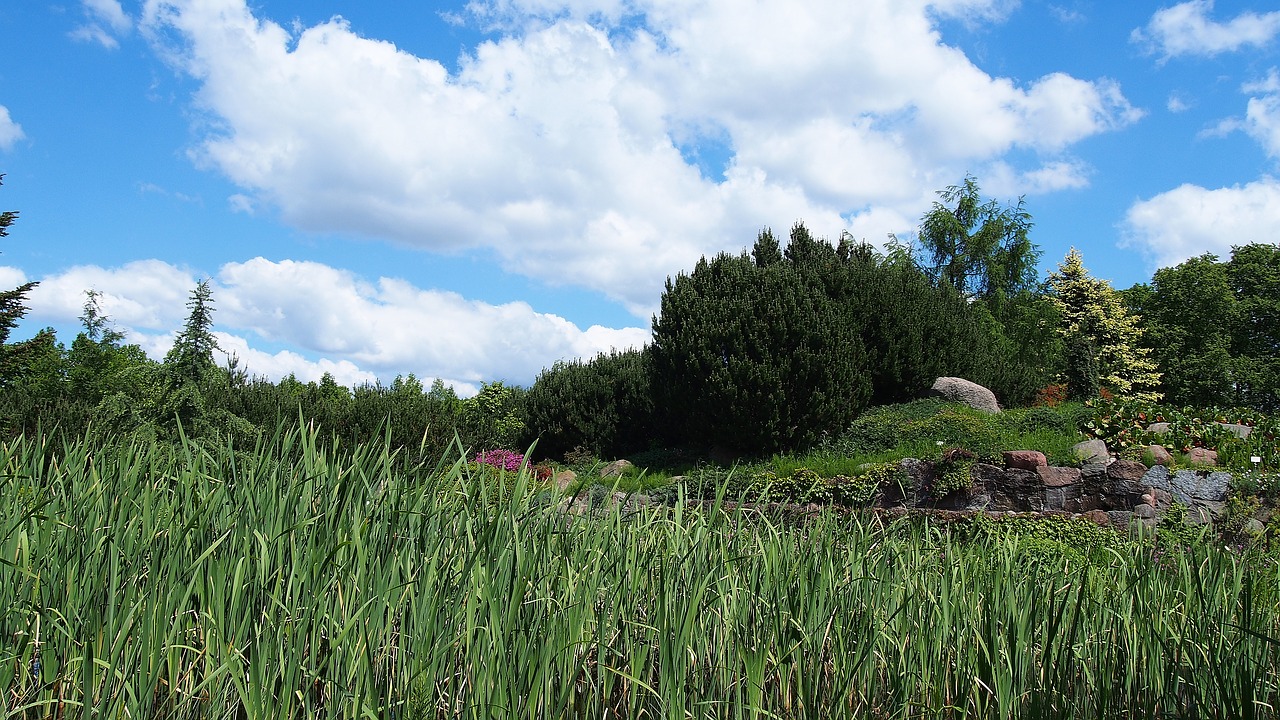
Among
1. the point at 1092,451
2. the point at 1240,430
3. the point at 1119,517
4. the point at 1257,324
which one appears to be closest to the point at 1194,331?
the point at 1257,324

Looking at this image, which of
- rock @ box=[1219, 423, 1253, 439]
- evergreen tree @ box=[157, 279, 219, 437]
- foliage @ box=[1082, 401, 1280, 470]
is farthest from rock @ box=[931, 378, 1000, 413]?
evergreen tree @ box=[157, 279, 219, 437]

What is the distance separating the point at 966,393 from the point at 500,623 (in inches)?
553

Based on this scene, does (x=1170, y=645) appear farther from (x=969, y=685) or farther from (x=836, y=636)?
(x=836, y=636)

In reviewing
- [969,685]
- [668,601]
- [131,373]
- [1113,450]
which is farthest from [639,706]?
[131,373]

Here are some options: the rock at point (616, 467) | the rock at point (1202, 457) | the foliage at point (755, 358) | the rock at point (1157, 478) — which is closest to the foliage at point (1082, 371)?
the foliage at point (755, 358)

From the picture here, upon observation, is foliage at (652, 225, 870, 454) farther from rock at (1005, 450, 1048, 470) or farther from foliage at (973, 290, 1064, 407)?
foliage at (973, 290, 1064, 407)

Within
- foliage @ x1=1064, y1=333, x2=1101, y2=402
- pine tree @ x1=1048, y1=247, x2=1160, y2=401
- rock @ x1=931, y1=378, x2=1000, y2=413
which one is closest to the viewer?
rock @ x1=931, y1=378, x2=1000, y2=413

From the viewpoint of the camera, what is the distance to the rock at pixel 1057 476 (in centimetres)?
1053

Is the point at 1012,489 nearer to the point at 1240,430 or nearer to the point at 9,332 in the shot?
the point at 1240,430

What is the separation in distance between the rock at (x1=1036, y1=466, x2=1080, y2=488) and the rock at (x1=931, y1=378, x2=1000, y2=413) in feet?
12.6

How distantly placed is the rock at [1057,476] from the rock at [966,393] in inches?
151

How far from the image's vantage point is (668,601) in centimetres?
223

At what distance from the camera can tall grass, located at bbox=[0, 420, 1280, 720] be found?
202 cm

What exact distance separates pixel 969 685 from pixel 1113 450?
10.6 m
